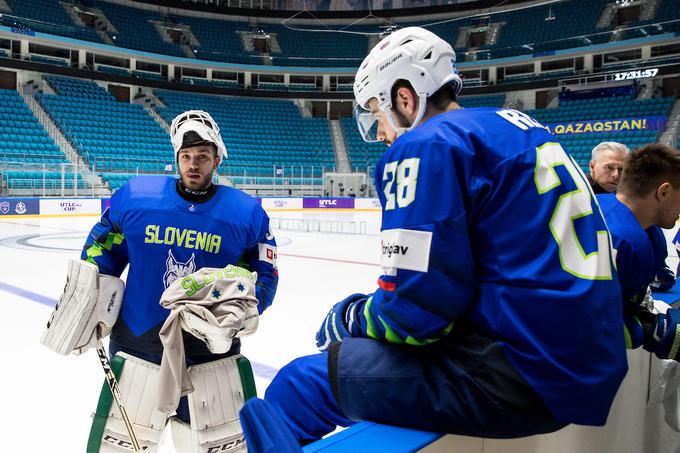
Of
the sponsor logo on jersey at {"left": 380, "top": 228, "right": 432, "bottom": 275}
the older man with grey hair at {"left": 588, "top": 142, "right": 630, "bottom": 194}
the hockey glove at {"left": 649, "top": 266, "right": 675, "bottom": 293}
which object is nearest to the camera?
the sponsor logo on jersey at {"left": 380, "top": 228, "right": 432, "bottom": 275}

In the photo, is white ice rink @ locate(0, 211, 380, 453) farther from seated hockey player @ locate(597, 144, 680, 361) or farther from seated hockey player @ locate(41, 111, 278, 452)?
seated hockey player @ locate(597, 144, 680, 361)

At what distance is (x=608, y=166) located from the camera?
3814mm

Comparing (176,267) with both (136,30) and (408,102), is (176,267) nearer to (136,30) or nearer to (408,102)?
(408,102)

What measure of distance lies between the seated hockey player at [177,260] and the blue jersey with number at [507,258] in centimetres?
117

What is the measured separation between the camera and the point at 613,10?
99.0 ft

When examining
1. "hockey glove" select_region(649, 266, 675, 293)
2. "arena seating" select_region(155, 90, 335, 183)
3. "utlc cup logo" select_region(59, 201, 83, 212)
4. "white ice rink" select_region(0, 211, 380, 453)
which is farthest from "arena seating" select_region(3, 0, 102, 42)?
"hockey glove" select_region(649, 266, 675, 293)

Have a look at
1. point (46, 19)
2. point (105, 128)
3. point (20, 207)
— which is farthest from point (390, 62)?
point (46, 19)

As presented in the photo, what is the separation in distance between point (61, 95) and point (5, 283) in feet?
74.3

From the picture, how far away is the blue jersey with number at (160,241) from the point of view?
217 centimetres

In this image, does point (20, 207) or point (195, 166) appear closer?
point (195, 166)

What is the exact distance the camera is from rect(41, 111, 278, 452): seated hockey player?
81.0 inches

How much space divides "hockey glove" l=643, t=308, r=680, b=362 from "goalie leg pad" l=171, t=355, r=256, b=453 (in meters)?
1.49

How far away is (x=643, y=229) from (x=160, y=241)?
1.83 m

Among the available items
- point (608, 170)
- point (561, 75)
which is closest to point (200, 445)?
point (608, 170)
